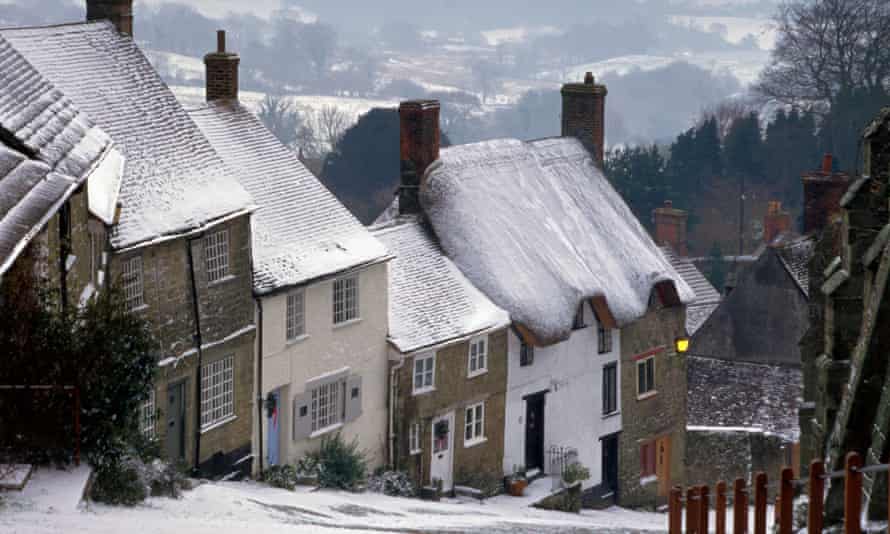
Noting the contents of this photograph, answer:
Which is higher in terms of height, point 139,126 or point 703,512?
point 139,126

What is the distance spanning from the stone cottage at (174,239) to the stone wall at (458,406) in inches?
204

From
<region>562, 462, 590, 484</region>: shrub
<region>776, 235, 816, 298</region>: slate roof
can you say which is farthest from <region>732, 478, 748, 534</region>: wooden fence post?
<region>776, 235, 816, 298</region>: slate roof

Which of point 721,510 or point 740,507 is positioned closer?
point 740,507

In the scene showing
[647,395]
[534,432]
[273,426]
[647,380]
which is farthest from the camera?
[647,380]

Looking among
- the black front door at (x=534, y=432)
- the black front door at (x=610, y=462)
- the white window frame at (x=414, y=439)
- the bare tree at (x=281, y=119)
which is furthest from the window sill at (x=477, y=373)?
the bare tree at (x=281, y=119)

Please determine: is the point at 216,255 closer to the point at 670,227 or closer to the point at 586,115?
the point at 586,115

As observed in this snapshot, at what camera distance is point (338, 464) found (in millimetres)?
37344

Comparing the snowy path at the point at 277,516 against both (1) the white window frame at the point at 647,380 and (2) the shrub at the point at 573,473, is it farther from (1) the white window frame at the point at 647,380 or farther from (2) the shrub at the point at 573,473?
(1) the white window frame at the point at 647,380

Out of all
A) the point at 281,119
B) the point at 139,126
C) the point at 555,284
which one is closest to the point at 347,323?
the point at 139,126

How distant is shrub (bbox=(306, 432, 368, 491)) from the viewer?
36.6 m

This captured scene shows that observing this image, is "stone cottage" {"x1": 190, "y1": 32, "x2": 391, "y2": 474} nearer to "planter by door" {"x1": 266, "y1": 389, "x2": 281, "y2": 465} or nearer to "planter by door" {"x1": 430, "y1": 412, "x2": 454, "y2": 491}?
"planter by door" {"x1": 266, "y1": 389, "x2": 281, "y2": 465}

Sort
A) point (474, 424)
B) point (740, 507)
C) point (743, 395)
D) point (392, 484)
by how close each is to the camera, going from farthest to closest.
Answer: point (743, 395) < point (474, 424) < point (392, 484) < point (740, 507)

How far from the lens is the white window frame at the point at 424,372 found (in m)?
40.8

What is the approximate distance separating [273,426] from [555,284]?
33.8 ft
